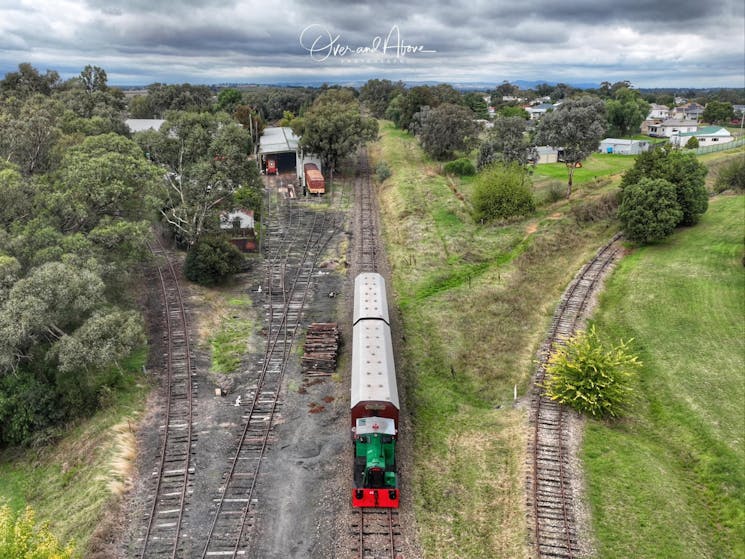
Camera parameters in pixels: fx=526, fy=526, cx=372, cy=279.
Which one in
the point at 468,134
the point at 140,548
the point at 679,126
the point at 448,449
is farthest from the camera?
the point at 679,126

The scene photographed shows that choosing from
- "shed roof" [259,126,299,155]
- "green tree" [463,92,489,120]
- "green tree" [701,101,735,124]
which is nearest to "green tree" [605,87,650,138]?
"green tree" [701,101,735,124]

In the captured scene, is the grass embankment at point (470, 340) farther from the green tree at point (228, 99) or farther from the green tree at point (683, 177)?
the green tree at point (228, 99)

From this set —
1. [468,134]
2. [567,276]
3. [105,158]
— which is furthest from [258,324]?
[468,134]

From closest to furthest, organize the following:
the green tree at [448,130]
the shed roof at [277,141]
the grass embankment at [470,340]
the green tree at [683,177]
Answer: the grass embankment at [470,340], the green tree at [683,177], the green tree at [448,130], the shed roof at [277,141]

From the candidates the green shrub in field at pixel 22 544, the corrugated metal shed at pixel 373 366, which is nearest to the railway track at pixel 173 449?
the green shrub in field at pixel 22 544

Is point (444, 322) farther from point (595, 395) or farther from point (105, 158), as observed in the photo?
point (105, 158)

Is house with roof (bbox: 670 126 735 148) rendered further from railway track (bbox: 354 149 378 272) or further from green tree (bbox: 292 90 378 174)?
green tree (bbox: 292 90 378 174)
